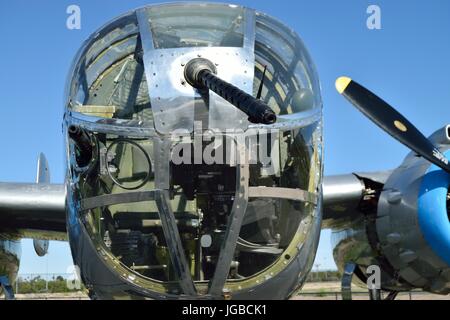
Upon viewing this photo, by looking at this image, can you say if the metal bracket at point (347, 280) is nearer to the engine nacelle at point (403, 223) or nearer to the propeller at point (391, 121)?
the engine nacelle at point (403, 223)

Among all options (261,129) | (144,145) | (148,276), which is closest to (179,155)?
(144,145)

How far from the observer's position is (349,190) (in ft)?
31.3

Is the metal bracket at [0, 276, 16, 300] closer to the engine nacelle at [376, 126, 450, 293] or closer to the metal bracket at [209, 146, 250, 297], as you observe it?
the metal bracket at [209, 146, 250, 297]

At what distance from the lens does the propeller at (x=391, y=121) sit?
836 centimetres

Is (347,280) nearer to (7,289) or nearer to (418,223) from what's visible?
(418,223)

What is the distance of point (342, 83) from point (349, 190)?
6.42ft

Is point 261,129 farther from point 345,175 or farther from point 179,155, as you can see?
point 345,175

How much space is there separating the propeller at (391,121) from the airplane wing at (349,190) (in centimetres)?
123

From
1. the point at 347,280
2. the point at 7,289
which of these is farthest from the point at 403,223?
the point at 7,289

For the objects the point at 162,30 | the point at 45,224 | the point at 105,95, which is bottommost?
the point at 45,224

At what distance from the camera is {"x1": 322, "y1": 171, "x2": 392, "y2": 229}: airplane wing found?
9.52 metres

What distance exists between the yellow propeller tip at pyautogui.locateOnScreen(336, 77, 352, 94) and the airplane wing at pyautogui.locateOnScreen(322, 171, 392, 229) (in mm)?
1793
